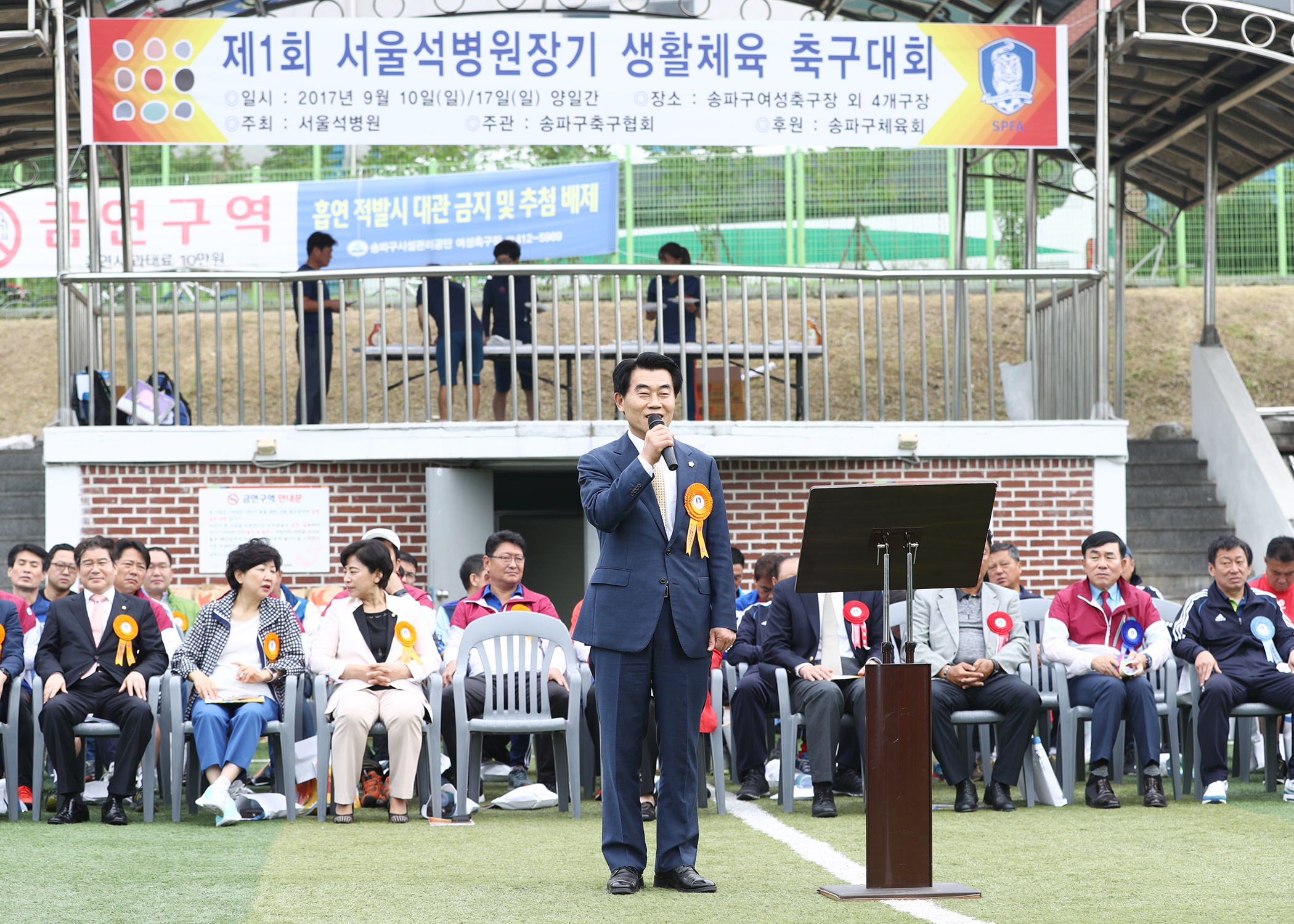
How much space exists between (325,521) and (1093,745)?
5.20 m

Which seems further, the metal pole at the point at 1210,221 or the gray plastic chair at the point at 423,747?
the metal pole at the point at 1210,221

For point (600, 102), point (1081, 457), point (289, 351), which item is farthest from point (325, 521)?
point (289, 351)

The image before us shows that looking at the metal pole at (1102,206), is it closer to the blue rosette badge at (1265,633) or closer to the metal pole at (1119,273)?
the metal pole at (1119,273)

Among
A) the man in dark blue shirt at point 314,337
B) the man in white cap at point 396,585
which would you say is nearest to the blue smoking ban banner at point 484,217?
Answer: the man in dark blue shirt at point 314,337

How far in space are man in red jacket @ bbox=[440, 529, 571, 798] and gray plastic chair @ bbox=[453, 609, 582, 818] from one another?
58 millimetres

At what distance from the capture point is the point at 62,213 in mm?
9781

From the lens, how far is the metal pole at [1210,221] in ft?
37.3

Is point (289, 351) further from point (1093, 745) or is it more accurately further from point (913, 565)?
point (913, 565)

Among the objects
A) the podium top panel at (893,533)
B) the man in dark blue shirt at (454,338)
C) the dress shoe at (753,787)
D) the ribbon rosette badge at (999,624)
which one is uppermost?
the man in dark blue shirt at (454,338)

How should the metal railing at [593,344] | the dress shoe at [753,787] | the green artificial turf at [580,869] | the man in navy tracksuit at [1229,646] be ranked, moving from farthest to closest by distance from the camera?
the metal railing at [593,344] < the dress shoe at [753,787] < the man in navy tracksuit at [1229,646] < the green artificial turf at [580,869]

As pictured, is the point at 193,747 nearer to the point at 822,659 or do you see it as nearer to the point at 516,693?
the point at 516,693

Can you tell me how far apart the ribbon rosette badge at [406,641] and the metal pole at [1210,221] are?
7671mm

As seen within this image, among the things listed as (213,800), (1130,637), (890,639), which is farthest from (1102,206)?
(213,800)

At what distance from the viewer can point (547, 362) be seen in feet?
48.0
